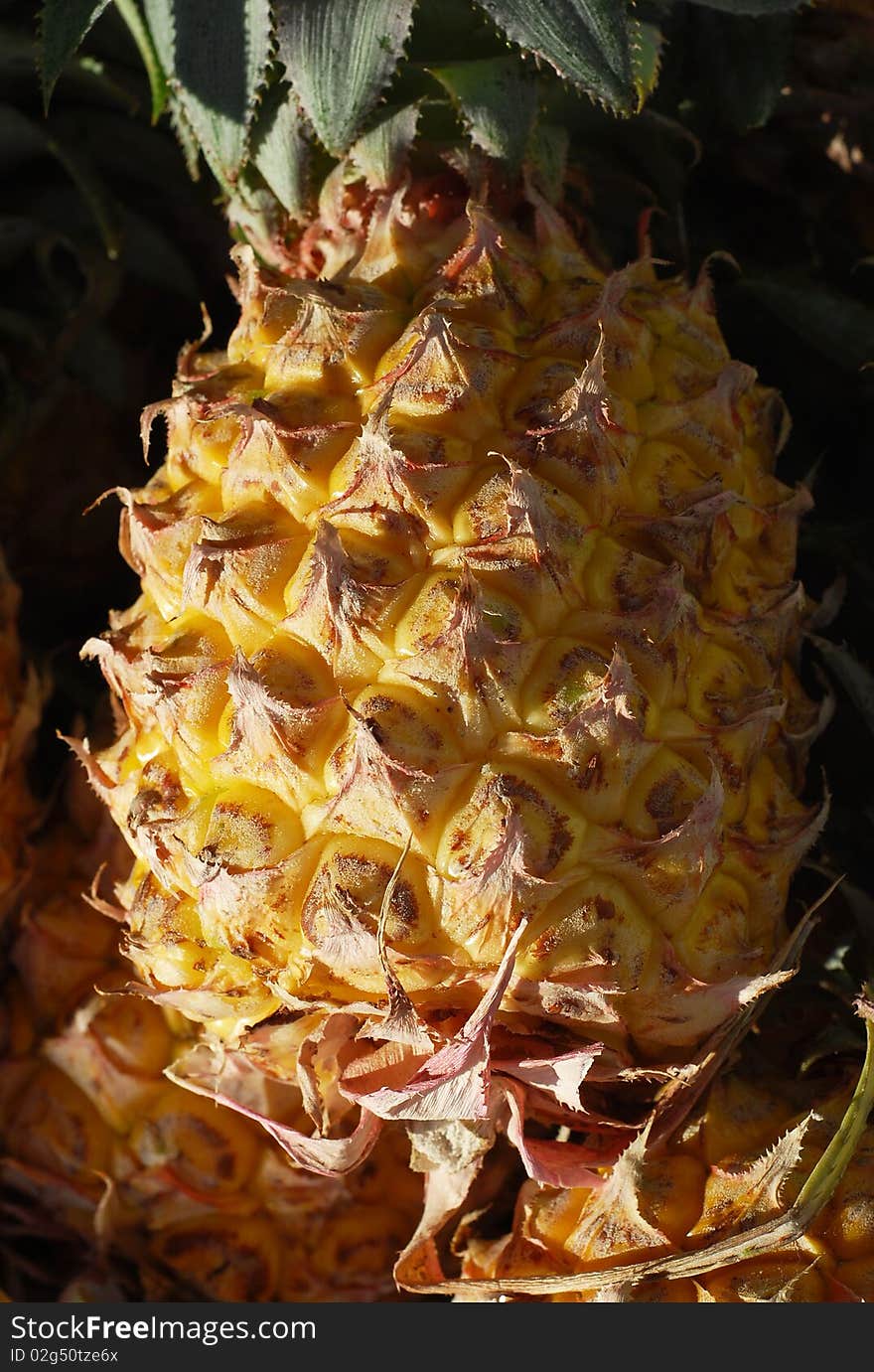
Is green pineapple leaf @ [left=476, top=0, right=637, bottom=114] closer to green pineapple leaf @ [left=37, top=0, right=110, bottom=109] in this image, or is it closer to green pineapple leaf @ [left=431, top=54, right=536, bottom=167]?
green pineapple leaf @ [left=431, top=54, right=536, bottom=167]

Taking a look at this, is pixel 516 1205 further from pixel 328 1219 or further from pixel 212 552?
pixel 212 552

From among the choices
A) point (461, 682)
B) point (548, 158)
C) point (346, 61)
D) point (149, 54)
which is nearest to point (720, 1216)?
point (461, 682)

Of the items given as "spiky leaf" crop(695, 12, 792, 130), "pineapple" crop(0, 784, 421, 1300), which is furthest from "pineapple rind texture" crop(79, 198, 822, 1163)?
"spiky leaf" crop(695, 12, 792, 130)

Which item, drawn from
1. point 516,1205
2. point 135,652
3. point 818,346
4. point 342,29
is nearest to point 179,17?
point 342,29

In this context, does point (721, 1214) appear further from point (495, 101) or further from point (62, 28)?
point (62, 28)

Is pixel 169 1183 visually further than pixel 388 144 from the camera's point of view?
Yes
